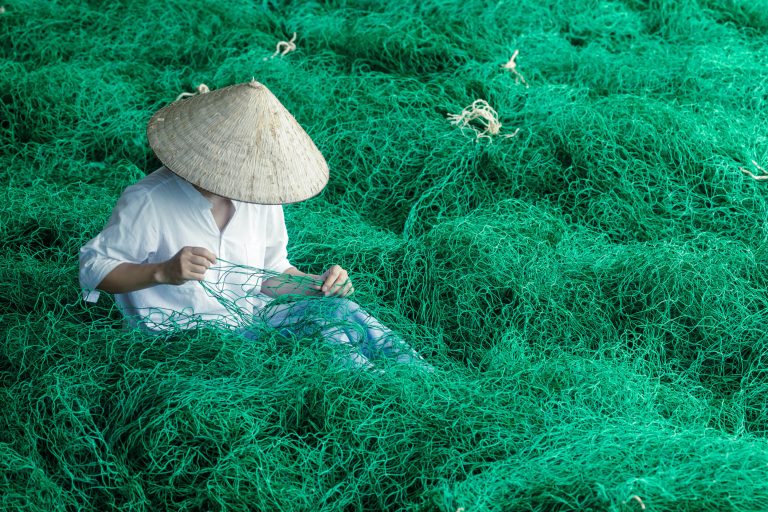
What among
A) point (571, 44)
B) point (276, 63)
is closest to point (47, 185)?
point (276, 63)

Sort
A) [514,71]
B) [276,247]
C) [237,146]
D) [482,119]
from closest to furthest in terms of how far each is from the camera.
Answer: [237,146] → [276,247] → [482,119] → [514,71]

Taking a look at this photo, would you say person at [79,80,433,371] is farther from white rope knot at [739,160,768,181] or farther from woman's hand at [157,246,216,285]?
white rope knot at [739,160,768,181]

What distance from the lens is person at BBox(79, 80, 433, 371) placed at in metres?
2.37

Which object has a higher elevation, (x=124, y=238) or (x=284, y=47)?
(x=124, y=238)

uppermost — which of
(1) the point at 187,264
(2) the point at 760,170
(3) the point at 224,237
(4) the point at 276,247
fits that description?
(1) the point at 187,264

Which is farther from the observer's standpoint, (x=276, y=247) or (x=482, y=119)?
(x=482, y=119)

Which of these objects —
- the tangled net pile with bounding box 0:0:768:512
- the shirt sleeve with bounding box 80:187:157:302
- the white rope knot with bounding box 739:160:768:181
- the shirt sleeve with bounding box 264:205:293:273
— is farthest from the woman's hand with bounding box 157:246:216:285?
the white rope knot with bounding box 739:160:768:181

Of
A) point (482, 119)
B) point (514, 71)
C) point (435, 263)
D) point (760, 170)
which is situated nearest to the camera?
point (435, 263)

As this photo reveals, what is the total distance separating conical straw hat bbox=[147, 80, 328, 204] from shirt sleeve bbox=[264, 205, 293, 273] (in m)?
0.29

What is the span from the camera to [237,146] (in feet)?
7.86

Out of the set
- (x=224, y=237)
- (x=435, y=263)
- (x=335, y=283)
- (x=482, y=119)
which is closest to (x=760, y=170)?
(x=482, y=119)

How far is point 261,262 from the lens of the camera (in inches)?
108

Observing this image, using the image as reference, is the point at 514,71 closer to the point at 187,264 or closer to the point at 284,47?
the point at 284,47

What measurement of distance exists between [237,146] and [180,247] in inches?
12.1
